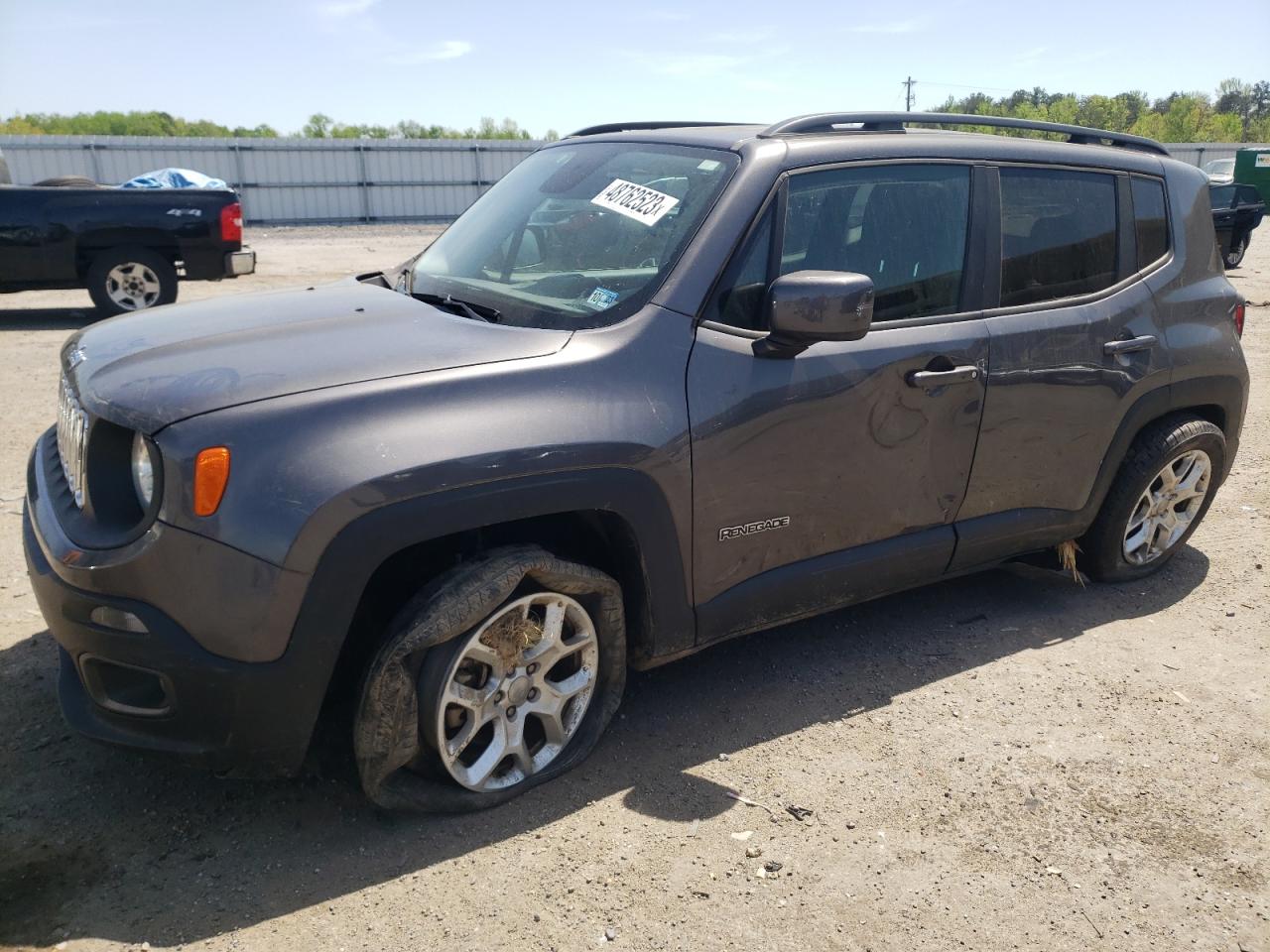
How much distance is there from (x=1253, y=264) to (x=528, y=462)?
18.6m

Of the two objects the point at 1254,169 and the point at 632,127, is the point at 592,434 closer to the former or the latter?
the point at 632,127

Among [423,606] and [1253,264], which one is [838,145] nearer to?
→ [423,606]

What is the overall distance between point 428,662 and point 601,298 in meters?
1.18

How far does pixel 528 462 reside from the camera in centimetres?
266

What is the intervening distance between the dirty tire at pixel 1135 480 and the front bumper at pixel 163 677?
130 inches

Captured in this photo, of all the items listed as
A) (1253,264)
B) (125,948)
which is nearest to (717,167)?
(125,948)

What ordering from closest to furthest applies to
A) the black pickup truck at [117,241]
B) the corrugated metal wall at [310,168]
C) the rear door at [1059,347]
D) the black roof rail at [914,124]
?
1. the black roof rail at [914,124]
2. the rear door at [1059,347]
3. the black pickup truck at [117,241]
4. the corrugated metal wall at [310,168]

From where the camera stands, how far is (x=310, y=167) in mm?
27812

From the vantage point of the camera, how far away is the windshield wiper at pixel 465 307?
316cm

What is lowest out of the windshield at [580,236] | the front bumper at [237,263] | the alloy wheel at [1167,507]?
the alloy wheel at [1167,507]

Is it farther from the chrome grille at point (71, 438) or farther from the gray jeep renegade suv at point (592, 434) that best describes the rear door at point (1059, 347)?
Result: the chrome grille at point (71, 438)

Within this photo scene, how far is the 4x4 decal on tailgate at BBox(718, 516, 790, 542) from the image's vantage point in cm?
310

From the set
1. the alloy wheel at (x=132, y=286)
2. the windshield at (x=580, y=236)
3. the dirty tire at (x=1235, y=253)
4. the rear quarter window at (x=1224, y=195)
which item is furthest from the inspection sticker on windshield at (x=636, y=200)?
the dirty tire at (x=1235, y=253)

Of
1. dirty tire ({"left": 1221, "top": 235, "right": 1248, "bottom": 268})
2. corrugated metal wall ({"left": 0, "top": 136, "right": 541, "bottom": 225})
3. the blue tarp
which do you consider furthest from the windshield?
corrugated metal wall ({"left": 0, "top": 136, "right": 541, "bottom": 225})
